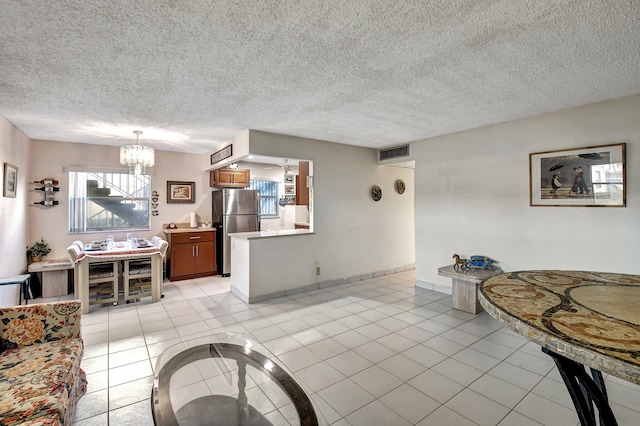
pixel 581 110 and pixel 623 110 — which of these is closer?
pixel 623 110

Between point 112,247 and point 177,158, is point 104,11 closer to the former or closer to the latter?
point 112,247

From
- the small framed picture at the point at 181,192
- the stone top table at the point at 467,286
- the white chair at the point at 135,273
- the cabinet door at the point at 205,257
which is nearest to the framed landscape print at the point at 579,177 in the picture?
the stone top table at the point at 467,286

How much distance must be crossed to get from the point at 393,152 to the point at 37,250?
5.90 metres

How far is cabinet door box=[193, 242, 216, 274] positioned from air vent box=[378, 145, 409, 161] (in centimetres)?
365

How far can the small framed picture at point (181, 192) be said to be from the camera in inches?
228

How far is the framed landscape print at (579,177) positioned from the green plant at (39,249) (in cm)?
693

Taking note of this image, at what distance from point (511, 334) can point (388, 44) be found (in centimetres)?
306

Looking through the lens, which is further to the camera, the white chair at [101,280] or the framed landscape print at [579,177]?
the white chair at [101,280]

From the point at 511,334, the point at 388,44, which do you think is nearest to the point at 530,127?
the point at 511,334

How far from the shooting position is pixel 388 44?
1916 mm

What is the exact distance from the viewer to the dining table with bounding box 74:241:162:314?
12.3 feet

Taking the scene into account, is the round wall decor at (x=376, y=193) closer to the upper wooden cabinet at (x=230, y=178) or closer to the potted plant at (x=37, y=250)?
the upper wooden cabinet at (x=230, y=178)

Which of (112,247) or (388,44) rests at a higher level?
(388,44)

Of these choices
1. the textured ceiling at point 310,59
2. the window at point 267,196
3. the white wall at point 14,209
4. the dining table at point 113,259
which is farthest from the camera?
the window at point 267,196
